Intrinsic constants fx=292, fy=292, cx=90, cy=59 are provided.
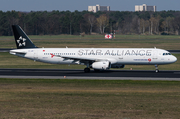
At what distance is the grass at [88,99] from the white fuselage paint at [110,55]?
1116cm

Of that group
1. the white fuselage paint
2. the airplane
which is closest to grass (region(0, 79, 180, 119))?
the airplane

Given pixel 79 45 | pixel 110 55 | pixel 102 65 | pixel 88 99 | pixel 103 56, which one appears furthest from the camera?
pixel 79 45

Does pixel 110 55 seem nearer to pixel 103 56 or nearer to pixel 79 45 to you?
pixel 103 56

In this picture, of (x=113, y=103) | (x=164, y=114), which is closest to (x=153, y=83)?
(x=113, y=103)

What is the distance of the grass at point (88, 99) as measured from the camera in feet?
65.2

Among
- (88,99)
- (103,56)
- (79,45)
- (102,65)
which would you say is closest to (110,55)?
(103,56)

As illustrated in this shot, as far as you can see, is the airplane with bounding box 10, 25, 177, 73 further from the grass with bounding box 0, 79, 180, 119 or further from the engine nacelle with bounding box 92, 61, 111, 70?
the grass with bounding box 0, 79, 180, 119

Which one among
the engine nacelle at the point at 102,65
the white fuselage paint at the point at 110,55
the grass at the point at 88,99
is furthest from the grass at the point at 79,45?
the grass at the point at 88,99

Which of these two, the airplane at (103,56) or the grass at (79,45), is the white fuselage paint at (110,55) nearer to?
the airplane at (103,56)

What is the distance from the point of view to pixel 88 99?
82.0 feet

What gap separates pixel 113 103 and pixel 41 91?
887cm

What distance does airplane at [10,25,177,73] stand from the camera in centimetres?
4569

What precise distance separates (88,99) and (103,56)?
22.3 meters

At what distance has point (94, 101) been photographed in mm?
24125
